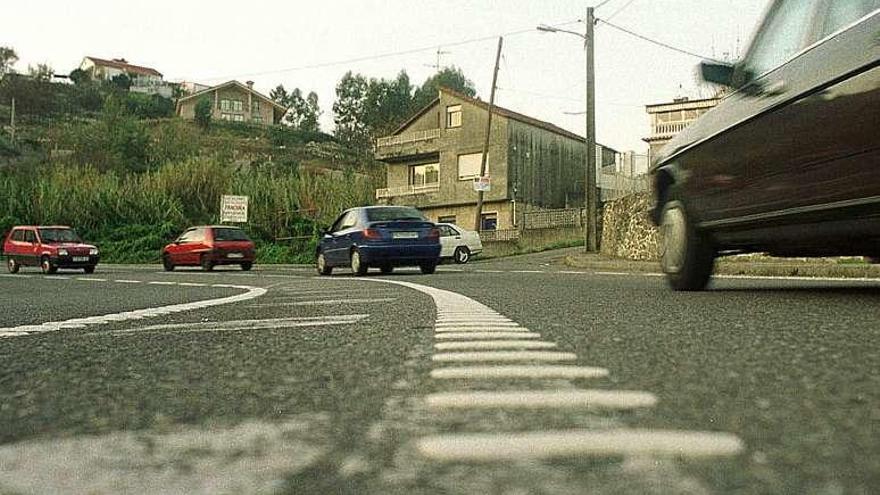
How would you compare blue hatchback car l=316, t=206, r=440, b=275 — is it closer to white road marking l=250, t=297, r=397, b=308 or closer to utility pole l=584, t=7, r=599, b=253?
utility pole l=584, t=7, r=599, b=253

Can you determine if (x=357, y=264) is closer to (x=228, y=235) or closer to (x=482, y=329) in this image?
(x=228, y=235)

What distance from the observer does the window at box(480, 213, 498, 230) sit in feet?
136

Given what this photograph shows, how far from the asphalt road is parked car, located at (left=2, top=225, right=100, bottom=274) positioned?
19.7 m

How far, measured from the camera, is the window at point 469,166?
41344 mm

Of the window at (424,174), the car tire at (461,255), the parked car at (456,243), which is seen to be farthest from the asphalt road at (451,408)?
the window at (424,174)

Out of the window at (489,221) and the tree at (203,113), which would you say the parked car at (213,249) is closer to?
the window at (489,221)

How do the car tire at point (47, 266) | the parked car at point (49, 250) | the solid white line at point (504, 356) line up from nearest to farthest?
1. the solid white line at point (504, 356)
2. the parked car at point (49, 250)
3. the car tire at point (47, 266)

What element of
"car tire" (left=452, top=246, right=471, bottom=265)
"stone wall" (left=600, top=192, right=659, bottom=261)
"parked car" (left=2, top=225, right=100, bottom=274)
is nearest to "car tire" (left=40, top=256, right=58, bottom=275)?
"parked car" (left=2, top=225, right=100, bottom=274)

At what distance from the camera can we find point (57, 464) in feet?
4.23

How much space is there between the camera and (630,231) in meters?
20.5

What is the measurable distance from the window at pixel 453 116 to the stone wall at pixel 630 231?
68.5 feet

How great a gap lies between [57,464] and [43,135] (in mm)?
67333

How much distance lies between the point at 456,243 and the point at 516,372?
24.0 metres

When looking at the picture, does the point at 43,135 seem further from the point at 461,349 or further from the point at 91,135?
the point at 461,349
